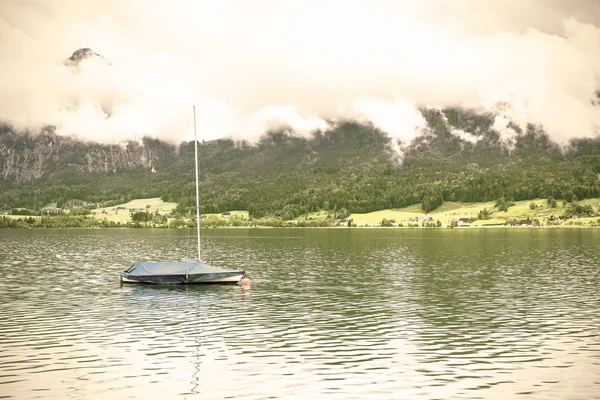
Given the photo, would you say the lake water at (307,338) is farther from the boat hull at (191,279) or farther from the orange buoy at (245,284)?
the orange buoy at (245,284)

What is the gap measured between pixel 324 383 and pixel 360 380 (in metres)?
2.32

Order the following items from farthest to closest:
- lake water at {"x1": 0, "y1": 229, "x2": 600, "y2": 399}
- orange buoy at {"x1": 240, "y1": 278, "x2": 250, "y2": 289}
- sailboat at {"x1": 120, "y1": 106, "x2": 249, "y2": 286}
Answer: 1. sailboat at {"x1": 120, "y1": 106, "x2": 249, "y2": 286}
2. orange buoy at {"x1": 240, "y1": 278, "x2": 250, "y2": 289}
3. lake water at {"x1": 0, "y1": 229, "x2": 600, "y2": 399}

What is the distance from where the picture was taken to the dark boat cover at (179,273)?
88.7 m

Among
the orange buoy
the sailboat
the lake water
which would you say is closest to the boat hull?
the sailboat

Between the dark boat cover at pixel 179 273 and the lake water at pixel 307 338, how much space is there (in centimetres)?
139

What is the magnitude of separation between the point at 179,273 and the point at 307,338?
134 feet

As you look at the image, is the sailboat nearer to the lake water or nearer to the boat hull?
the boat hull

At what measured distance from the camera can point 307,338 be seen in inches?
2041

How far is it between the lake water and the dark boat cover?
139 centimetres

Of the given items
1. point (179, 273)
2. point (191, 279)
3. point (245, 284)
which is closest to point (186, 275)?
point (191, 279)

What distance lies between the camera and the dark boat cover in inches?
3492

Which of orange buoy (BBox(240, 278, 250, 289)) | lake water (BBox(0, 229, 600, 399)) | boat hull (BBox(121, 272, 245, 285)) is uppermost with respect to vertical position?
boat hull (BBox(121, 272, 245, 285))

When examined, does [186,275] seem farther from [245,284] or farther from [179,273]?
[245,284]

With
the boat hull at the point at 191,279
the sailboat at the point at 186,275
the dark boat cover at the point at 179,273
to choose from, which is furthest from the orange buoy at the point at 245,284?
the dark boat cover at the point at 179,273
